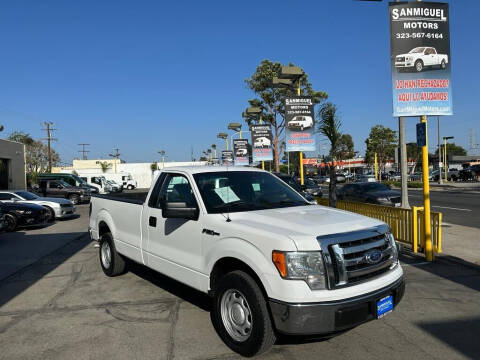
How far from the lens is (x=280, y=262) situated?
3215 millimetres

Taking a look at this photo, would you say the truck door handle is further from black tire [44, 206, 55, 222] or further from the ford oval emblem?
black tire [44, 206, 55, 222]

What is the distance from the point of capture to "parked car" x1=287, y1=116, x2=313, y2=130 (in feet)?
43.7

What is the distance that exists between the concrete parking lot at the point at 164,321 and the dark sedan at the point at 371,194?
919 cm

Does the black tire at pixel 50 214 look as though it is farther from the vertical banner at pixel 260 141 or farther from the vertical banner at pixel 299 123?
the vertical banner at pixel 260 141

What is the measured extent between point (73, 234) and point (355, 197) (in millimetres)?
11936

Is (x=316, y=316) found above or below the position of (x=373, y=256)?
below

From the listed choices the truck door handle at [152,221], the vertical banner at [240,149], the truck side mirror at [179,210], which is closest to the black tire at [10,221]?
the truck door handle at [152,221]

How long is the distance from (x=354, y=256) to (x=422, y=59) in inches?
216

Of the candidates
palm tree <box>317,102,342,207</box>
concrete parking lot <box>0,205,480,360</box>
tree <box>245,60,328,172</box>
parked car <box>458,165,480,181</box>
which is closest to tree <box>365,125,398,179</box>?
parked car <box>458,165,480,181</box>

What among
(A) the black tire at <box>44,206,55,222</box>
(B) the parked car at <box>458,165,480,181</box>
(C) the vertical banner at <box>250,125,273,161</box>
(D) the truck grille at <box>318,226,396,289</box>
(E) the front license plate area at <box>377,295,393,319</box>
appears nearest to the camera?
(D) the truck grille at <box>318,226,396,289</box>

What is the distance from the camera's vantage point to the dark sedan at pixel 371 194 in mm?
16047

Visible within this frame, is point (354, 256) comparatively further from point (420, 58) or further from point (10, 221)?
point (10, 221)

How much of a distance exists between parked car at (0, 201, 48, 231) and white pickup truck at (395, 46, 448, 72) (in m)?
12.5

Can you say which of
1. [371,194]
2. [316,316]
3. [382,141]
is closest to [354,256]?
[316,316]
